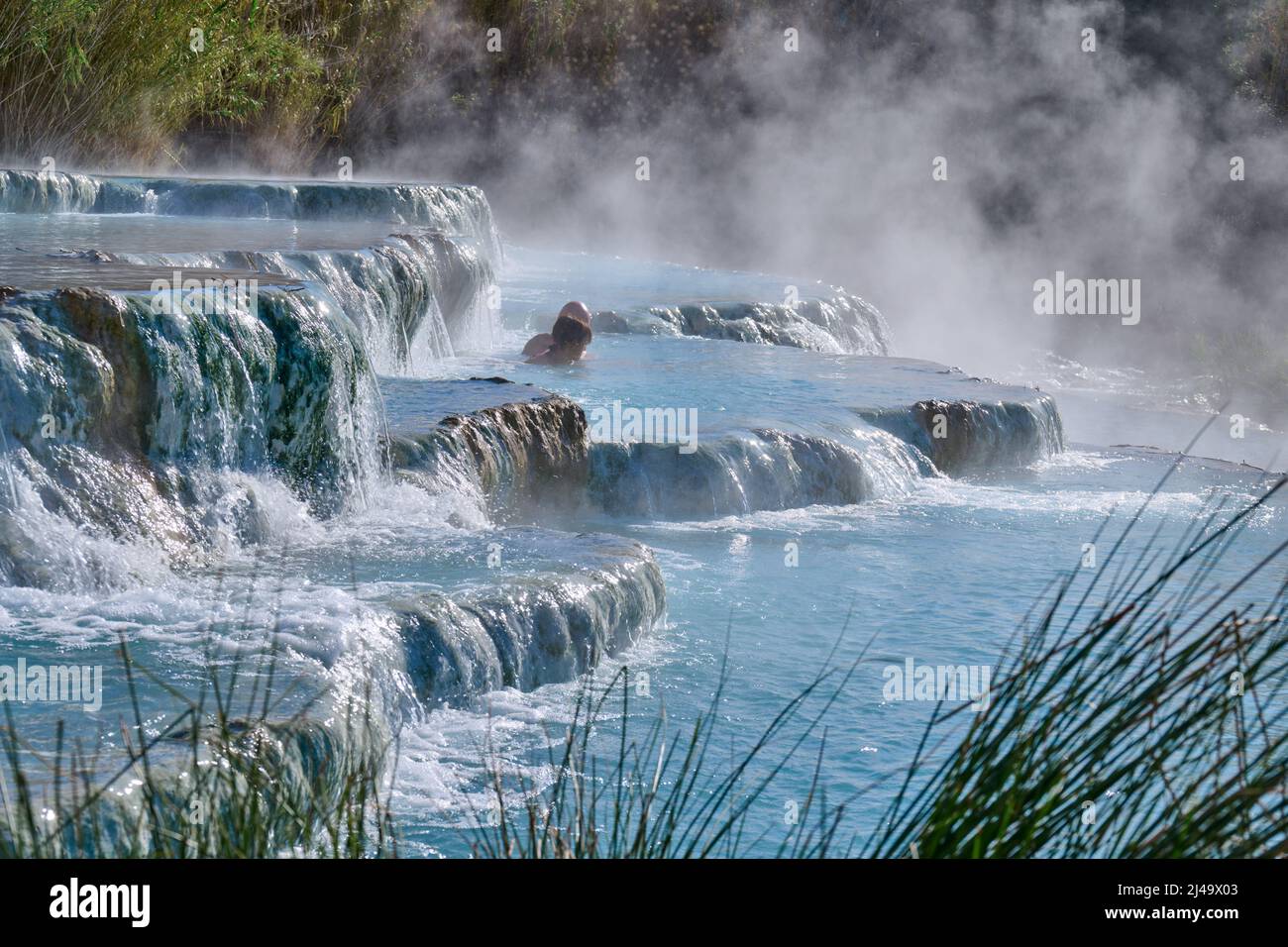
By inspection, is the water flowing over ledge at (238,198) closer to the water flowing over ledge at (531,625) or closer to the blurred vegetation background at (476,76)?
the blurred vegetation background at (476,76)

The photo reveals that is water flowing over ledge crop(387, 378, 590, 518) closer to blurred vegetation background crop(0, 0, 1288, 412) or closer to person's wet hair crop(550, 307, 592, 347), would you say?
person's wet hair crop(550, 307, 592, 347)

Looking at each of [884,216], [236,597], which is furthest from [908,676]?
[884,216]

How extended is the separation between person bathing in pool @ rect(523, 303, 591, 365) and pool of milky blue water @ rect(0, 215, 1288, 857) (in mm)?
120

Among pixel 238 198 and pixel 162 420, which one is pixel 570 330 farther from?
pixel 162 420

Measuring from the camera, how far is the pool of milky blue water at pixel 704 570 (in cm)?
413

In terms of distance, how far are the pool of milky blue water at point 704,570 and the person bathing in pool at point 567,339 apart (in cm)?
12

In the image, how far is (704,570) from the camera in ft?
21.4

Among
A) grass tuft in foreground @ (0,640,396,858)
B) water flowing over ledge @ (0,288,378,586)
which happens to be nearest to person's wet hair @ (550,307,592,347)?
water flowing over ledge @ (0,288,378,586)

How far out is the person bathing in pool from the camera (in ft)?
31.8

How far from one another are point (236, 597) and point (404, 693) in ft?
2.20

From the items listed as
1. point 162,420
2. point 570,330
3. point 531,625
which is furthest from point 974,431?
point 162,420

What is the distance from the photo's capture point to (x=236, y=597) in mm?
4598

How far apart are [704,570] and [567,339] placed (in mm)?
3551
